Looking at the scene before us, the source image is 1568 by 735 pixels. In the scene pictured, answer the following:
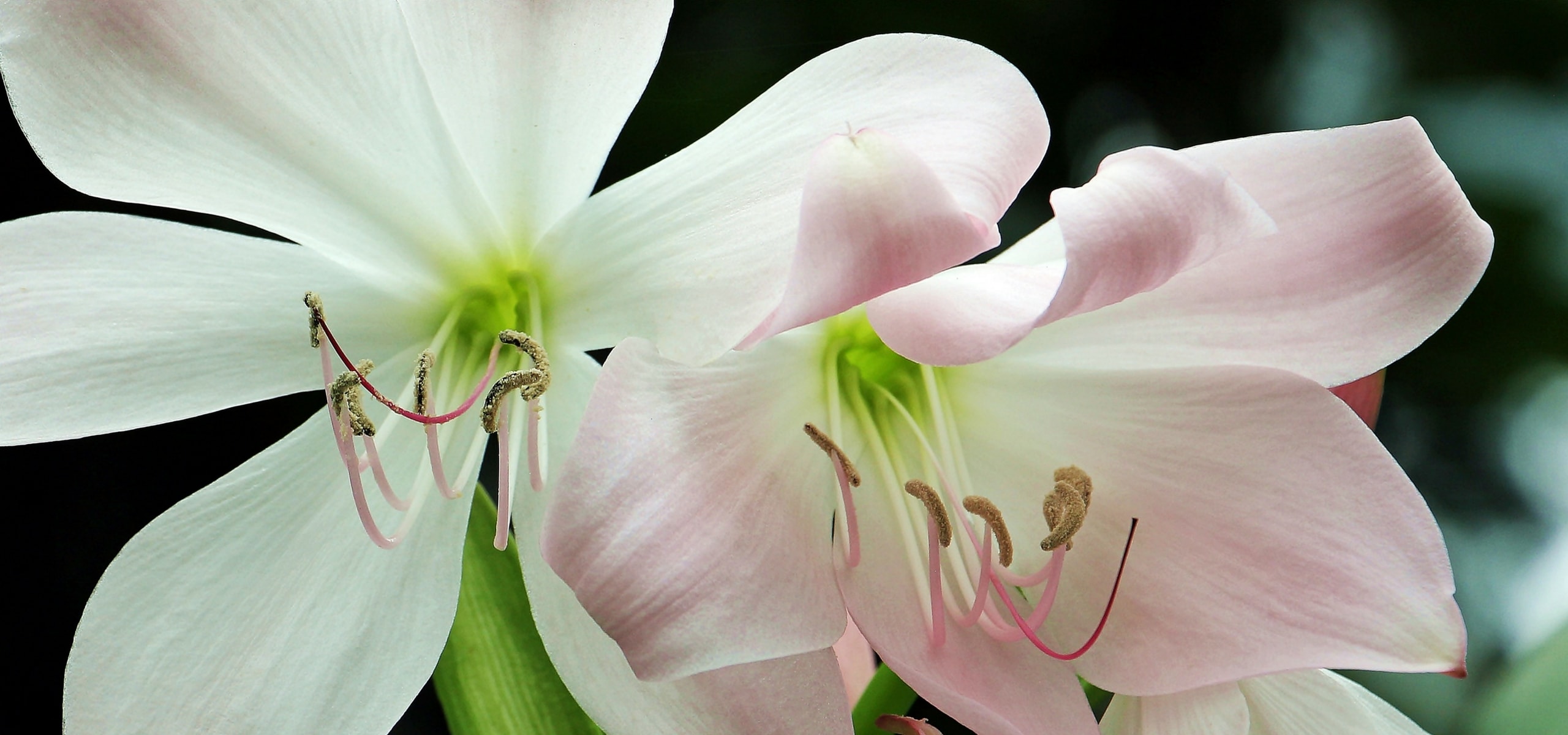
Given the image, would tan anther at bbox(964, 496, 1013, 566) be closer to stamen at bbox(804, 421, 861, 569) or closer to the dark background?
stamen at bbox(804, 421, 861, 569)

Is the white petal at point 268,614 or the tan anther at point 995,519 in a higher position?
the white petal at point 268,614

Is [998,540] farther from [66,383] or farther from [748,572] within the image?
[66,383]

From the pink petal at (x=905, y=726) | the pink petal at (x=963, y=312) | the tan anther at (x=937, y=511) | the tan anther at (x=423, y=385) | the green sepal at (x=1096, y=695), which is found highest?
the tan anther at (x=423, y=385)

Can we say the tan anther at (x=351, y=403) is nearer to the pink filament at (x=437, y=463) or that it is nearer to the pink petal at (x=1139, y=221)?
the pink filament at (x=437, y=463)

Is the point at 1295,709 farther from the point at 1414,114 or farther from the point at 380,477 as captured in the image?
the point at 1414,114

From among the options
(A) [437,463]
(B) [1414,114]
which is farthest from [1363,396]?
(B) [1414,114]

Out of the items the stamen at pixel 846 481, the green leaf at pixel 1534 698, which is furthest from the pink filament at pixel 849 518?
the green leaf at pixel 1534 698
